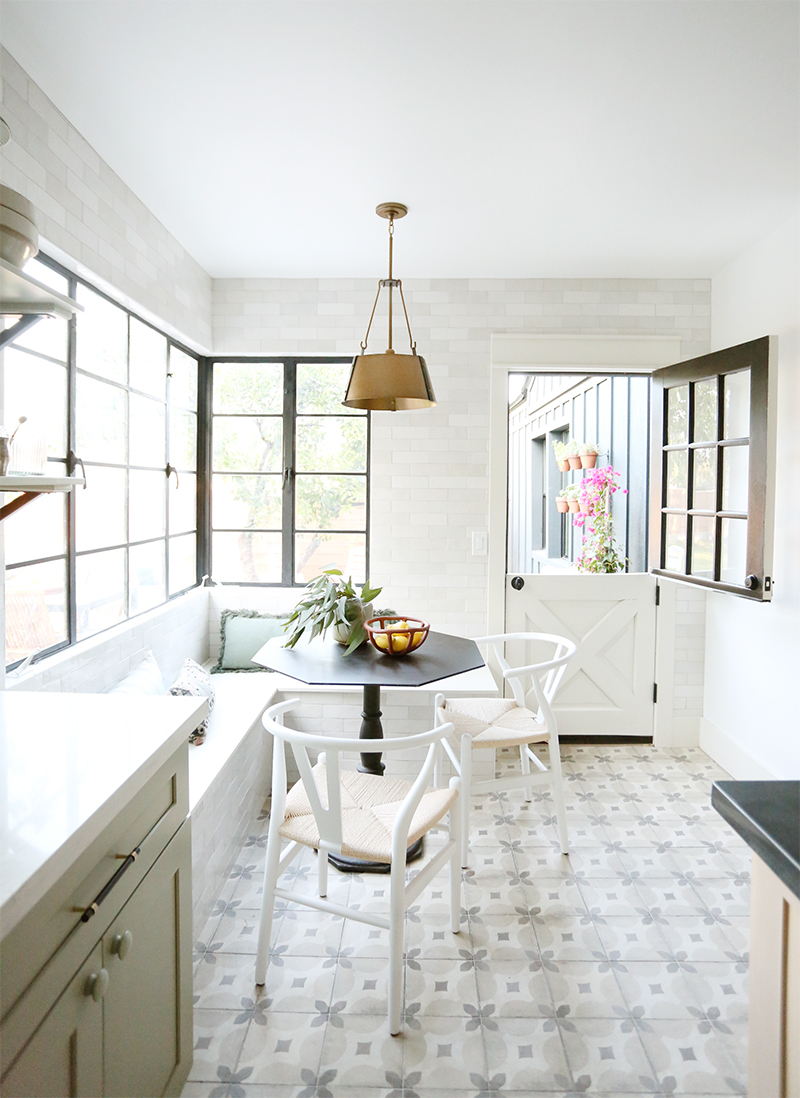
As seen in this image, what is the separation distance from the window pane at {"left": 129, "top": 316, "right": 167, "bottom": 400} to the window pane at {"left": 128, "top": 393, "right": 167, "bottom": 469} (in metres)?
0.07

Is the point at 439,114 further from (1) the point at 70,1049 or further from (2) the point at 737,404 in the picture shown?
(1) the point at 70,1049

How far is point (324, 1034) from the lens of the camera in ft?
6.24

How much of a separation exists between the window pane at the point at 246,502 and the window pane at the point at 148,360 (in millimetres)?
775

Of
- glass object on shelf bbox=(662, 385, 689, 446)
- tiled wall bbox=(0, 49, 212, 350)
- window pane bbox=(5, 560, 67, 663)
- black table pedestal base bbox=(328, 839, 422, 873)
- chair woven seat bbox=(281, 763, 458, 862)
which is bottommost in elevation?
black table pedestal base bbox=(328, 839, 422, 873)

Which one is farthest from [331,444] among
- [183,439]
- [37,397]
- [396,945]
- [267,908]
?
[396,945]

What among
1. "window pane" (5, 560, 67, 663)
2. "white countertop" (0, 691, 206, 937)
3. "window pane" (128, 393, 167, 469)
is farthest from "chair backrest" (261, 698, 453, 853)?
"window pane" (128, 393, 167, 469)

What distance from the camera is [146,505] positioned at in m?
3.38

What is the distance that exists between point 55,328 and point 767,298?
10.3ft

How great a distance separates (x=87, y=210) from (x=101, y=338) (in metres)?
0.49

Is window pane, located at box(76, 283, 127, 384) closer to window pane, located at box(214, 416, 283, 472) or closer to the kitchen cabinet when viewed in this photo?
window pane, located at box(214, 416, 283, 472)

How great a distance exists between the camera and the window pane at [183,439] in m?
3.70

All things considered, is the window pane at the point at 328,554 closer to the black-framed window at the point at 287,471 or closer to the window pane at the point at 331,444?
the black-framed window at the point at 287,471

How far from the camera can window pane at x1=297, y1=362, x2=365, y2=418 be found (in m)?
4.12

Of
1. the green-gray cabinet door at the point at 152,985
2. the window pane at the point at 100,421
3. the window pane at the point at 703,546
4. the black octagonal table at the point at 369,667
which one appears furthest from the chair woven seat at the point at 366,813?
the window pane at the point at 703,546
